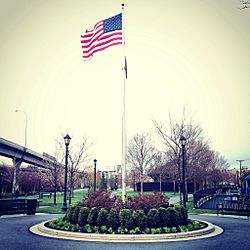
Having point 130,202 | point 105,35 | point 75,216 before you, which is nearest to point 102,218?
point 75,216

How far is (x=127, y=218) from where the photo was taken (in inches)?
489

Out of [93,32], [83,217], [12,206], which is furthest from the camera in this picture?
[12,206]

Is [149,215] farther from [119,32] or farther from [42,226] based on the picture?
[119,32]

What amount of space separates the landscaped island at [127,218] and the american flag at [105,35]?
23.7 feet

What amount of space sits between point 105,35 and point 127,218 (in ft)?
28.7

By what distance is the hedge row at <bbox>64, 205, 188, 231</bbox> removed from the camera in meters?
12.4

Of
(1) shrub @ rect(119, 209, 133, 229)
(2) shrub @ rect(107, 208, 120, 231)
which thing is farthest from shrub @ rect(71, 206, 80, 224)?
(1) shrub @ rect(119, 209, 133, 229)

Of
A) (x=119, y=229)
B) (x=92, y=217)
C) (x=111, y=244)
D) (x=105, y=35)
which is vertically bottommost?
(x=111, y=244)

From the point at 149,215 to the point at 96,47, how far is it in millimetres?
8379

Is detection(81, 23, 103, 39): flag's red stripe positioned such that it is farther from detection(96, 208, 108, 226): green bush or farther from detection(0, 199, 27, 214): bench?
detection(0, 199, 27, 214): bench

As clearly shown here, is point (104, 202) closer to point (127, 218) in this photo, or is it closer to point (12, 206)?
point (127, 218)

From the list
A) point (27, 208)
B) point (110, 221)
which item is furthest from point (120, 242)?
point (27, 208)

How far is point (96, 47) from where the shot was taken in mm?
15289

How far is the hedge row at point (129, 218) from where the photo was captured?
1245 centimetres
